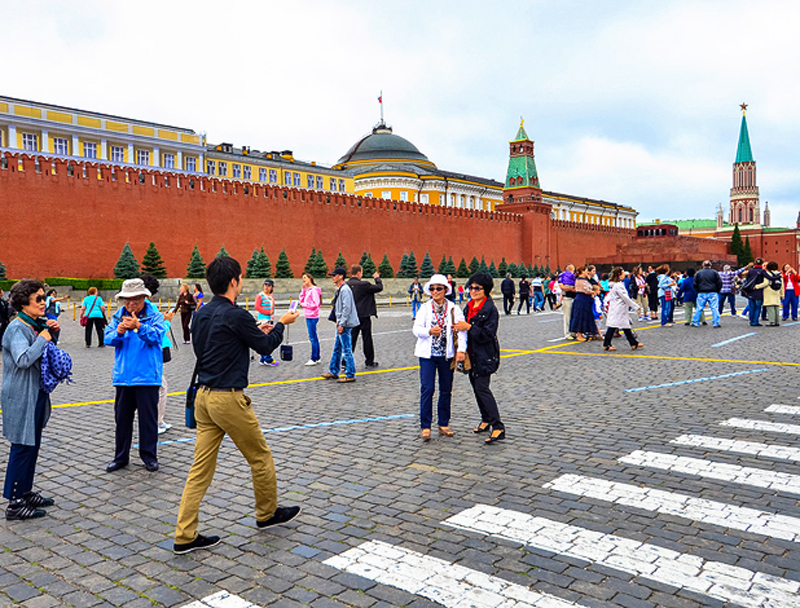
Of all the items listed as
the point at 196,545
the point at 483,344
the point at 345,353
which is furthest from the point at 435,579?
the point at 345,353

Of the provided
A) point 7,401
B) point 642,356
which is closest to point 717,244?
point 642,356

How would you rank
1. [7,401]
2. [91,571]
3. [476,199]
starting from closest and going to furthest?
[91,571], [7,401], [476,199]

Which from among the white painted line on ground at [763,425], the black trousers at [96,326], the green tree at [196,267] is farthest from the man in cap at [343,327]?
the green tree at [196,267]

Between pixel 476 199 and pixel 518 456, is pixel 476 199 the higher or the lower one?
the higher one

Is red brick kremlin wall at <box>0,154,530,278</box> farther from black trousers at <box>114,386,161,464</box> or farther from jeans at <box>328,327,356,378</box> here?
black trousers at <box>114,386,161,464</box>

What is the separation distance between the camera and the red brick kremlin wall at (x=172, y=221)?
2969 cm

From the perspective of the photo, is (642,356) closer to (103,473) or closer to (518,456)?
(518,456)

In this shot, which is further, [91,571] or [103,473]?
[103,473]

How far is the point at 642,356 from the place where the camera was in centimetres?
1185

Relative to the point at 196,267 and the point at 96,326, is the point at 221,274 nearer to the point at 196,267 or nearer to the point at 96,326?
the point at 96,326

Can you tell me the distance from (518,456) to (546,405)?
223cm

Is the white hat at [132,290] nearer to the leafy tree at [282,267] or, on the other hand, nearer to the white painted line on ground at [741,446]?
the white painted line on ground at [741,446]

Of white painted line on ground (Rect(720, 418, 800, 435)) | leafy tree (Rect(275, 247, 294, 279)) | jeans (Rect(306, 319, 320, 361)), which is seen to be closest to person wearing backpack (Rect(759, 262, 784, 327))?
white painted line on ground (Rect(720, 418, 800, 435))

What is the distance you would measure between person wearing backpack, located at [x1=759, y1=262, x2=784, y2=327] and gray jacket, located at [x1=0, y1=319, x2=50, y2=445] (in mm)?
16435
